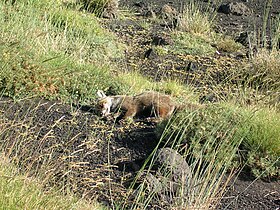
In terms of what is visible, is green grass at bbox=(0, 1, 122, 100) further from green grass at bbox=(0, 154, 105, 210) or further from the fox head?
green grass at bbox=(0, 154, 105, 210)

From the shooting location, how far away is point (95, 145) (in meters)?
6.14

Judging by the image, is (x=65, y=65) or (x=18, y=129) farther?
(x=65, y=65)

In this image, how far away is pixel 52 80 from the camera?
7.44 m

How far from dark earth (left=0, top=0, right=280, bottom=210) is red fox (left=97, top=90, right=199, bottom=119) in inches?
5.2

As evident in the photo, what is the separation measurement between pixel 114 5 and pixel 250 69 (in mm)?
3963

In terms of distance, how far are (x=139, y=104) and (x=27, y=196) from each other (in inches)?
125

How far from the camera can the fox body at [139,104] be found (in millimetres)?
6961

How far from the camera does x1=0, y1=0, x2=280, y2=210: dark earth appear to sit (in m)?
5.30

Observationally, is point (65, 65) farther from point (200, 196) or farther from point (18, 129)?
point (200, 196)

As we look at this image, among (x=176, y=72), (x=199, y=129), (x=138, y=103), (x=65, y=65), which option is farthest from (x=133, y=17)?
(x=199, y=129)

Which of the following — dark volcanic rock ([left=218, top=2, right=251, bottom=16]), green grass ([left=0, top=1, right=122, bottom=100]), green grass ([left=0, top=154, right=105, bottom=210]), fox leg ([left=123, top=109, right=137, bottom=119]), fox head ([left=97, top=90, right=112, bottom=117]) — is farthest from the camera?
dark volcanic rock ([left=218, top=2, right=251, bottom=16])

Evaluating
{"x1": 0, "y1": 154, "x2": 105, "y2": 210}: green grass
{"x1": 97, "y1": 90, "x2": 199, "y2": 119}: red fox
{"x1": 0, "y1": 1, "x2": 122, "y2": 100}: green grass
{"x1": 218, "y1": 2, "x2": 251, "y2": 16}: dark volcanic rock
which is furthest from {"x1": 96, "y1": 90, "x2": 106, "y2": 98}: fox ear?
Result: {"x1": 218, "y1": 2, "x2": 251, "y2": 16}: dark volcanic rock

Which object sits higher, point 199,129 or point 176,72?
point 199,129

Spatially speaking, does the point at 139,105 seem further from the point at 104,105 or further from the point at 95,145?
the point at 95,145
